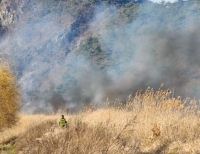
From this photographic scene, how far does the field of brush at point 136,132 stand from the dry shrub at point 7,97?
222 inches

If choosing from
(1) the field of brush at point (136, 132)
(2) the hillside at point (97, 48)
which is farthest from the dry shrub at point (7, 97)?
(2) the hillside at point (97, 48)

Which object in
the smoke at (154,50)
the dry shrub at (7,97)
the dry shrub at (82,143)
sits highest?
the smoke at (154,50)

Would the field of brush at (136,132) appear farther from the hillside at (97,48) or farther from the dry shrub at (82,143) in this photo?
the hillside at (97,48)

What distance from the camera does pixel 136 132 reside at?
293 inches

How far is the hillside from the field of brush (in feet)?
84.4

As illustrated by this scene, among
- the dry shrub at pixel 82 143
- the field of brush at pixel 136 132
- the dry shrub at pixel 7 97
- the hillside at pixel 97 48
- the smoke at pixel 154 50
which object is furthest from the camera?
the hillside at pixel 97 48

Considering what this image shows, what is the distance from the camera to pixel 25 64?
295ft

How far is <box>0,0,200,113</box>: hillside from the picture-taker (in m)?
44.2

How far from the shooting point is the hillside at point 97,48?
44.2m

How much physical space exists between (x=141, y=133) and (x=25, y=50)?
286 ft

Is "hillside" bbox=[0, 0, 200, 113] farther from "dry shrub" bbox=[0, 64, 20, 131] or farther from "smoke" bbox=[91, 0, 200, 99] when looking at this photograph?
"dry shrub" bbox=[0, 64, 20, 131]

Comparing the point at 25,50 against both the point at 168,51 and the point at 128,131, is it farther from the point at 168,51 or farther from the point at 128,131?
the point at 128,131

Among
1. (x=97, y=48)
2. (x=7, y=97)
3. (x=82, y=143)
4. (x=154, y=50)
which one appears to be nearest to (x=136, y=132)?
(x=82, y=143)

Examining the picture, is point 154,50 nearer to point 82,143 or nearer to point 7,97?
point 7,97
